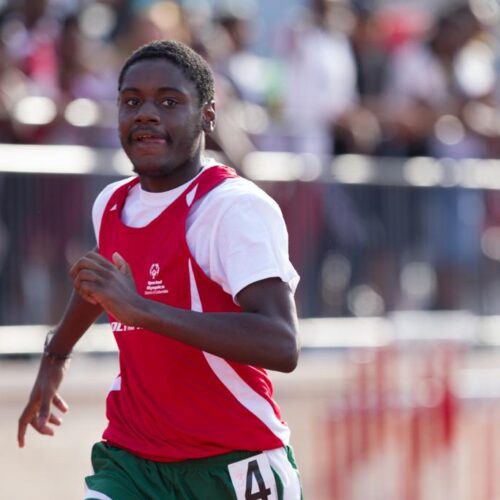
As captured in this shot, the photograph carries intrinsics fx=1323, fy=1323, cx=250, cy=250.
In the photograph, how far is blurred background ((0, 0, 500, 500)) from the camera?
332 inches

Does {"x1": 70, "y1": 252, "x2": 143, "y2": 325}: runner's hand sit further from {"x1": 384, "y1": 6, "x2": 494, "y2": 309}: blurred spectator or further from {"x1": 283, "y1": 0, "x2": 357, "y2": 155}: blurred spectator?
{"x1": 384, "y1": 6, "x2": 494, "y2": 309}: blurred spectator

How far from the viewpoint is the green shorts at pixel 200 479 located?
4152 millimetres

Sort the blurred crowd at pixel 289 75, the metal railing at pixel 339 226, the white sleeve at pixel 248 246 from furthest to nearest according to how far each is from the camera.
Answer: the blurred crowd at pixel 289 75 → the metal railing at pixel 339 226 → the white sleeve at pixel 248 246

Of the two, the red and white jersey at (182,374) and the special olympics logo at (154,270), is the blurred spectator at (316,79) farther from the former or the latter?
the special olympics logo at (154,270)

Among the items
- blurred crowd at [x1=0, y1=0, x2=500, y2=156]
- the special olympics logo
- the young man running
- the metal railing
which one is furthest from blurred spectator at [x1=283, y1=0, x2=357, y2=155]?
the special olympics logo

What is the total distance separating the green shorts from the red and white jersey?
1.4 inches

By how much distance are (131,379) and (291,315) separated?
685 millimetres

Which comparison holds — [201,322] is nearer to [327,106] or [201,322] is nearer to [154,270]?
[154,270]

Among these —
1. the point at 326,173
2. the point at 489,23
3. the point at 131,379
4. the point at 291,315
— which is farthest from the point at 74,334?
the point at 489,23

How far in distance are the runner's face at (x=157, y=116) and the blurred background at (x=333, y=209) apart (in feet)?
14.5

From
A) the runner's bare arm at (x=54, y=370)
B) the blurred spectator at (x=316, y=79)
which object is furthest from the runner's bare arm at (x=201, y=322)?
the blurred spectator at (x=316, y=79)

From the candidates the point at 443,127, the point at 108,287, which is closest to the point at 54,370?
the point at 108,287

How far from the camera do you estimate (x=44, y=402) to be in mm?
4641

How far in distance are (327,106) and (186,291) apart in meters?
6.15
